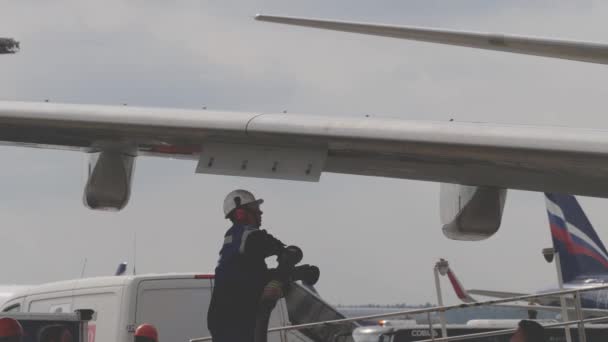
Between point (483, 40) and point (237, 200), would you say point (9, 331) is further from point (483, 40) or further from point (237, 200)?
point (483, 40)

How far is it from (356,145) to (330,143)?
188mm

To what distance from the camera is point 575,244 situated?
44812 millimetres

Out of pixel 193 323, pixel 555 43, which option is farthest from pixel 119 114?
pixel 193 323

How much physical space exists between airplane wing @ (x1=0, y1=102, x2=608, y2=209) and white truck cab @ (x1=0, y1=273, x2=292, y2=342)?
139 inches

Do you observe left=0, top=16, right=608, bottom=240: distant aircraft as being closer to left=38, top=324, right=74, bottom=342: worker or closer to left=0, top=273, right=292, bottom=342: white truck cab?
left=38, top=324, right=74, bottom=342: worker

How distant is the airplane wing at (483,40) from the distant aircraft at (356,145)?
1cm

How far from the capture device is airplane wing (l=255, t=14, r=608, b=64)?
8.28m

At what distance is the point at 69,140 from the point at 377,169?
2621 mm

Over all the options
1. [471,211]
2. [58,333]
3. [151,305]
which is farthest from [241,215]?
[151,305]

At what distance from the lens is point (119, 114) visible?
28.2 feet

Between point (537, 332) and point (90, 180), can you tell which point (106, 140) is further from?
point (537, 332)

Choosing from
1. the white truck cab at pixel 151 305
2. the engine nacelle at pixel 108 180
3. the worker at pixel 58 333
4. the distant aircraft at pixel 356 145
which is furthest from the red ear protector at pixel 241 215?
the white truck cab at pixel 151 305

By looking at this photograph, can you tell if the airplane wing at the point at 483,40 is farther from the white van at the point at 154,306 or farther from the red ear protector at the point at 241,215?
the white van at the point at 154,306

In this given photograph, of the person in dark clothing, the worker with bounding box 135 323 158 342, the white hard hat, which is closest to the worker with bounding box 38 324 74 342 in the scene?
the worker with bounding box 135 323 158 342
